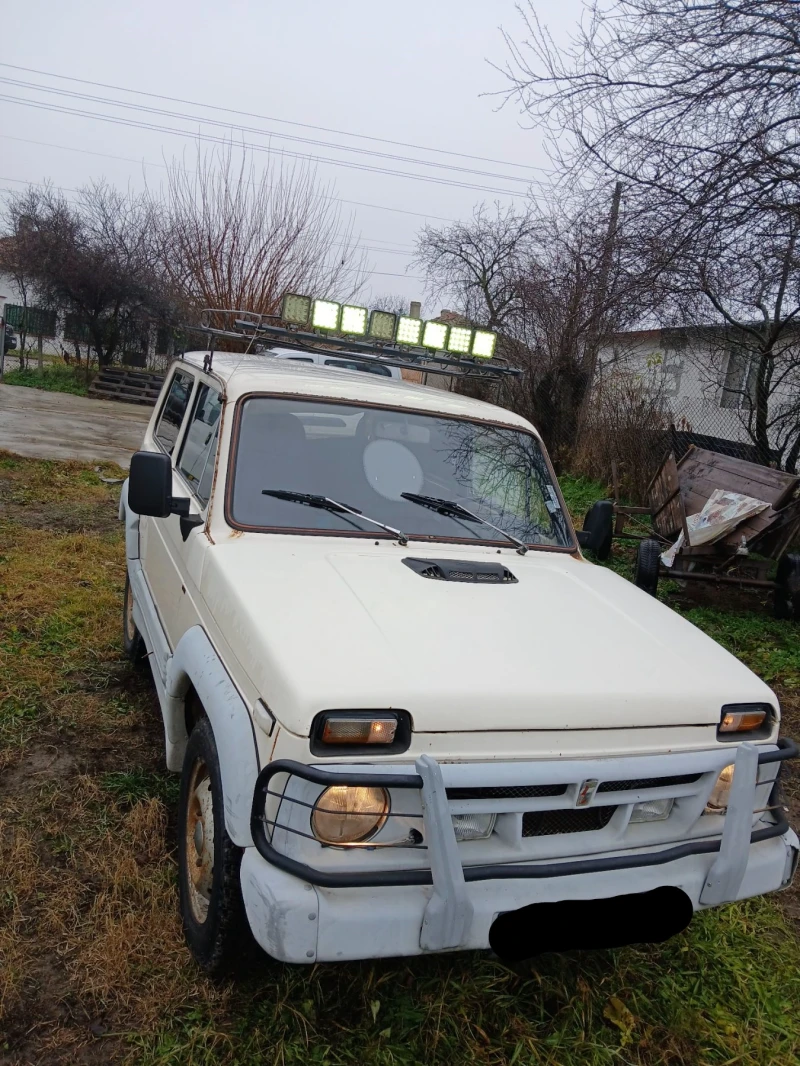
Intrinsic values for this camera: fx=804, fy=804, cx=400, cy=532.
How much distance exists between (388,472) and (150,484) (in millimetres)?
1002

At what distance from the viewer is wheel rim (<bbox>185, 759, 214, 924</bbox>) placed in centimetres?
247

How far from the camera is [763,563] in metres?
7.55

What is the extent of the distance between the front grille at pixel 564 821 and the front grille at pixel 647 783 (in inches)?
3.1

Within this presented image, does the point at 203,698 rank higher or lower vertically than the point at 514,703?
lower

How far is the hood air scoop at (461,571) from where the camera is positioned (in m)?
2.95

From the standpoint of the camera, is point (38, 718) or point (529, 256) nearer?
point (38, 718)

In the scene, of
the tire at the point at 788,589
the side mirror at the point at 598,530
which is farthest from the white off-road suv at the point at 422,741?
the tire at the point at 788,589

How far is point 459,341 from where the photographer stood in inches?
183

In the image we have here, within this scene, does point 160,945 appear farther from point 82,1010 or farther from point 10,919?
point 10,919

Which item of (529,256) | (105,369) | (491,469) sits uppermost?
(529,256)

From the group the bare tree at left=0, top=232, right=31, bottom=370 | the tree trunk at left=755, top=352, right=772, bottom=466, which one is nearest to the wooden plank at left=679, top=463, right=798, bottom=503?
the tree trunk at left=755, top=352, right=772, bottom=466

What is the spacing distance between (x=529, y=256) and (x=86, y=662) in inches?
608

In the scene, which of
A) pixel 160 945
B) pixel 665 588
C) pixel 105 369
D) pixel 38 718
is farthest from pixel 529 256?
pixel 160 945

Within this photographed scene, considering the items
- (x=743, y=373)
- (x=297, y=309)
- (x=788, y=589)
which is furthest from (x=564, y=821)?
(x=743, y=373)
